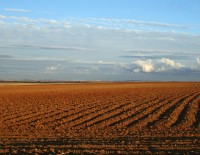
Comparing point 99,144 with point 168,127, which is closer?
point 99,144

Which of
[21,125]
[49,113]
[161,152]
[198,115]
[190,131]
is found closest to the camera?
[161,152]

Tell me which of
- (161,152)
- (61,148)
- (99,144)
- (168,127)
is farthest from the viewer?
(168,127)

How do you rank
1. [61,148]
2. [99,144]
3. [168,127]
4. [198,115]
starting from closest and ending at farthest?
[61,148] → [99,144] → [168,127] → [198,115]

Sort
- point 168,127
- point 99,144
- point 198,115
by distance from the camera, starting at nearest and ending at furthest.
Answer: point 99,144 < point 168,127 < point 198,115

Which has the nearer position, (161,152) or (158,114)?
(161,152)

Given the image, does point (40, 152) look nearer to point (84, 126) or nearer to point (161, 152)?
point (161, 152)

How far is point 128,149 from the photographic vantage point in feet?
32.3

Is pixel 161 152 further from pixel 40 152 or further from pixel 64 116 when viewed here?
pixel 64 116

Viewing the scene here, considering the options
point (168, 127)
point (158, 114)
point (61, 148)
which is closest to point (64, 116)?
point (158, 114)

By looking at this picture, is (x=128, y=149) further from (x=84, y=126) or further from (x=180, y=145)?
(x=84, y=126)

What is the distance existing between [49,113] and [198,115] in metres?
7.18

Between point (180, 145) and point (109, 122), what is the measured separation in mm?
5887

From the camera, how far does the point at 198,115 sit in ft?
59.5

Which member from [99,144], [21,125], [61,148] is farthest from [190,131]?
[21,125]
